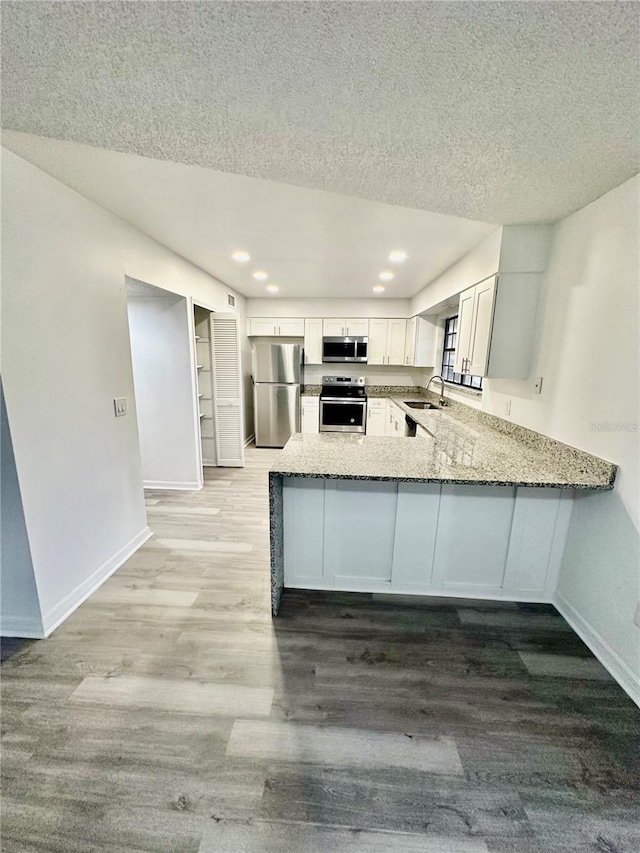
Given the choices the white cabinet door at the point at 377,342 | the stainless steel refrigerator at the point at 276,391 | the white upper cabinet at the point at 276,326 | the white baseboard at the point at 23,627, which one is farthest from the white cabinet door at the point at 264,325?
the white baseboard at the point at 23,627

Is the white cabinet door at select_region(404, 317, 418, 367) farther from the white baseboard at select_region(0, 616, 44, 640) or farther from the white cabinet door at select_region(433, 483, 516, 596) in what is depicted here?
the white baseboard at select_region(0, 616, 44, 640)

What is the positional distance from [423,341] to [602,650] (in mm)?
3822

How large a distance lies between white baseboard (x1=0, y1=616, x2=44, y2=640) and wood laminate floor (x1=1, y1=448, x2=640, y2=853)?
7 centimetres

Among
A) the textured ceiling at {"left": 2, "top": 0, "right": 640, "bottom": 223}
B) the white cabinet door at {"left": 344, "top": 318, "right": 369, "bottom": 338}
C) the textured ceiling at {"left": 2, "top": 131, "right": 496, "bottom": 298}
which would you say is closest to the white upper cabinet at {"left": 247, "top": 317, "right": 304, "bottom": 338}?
the white cabinet door at {"left": 344, "top": 318, "right": 369, "bottom": 338}

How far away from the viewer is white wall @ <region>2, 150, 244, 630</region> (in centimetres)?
152

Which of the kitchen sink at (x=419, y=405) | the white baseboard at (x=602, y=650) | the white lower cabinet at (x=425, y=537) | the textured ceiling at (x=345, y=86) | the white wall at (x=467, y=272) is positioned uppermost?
the textured ceiling at (x=345, y=86)

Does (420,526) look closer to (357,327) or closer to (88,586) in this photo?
(88,586)

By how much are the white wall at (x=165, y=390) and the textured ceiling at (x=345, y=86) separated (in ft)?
6.60

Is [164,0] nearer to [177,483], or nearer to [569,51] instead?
[569,51]

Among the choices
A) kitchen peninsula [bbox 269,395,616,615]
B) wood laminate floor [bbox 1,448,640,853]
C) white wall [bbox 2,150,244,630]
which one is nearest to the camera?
wood laminate floor [bbox 1,448,640,853]

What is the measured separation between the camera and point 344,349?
507cm

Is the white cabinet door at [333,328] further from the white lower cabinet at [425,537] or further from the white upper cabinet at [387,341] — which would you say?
the white lower cabinet at [425,537]

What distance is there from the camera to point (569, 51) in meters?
0.88

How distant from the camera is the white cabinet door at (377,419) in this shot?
4.88 metres
